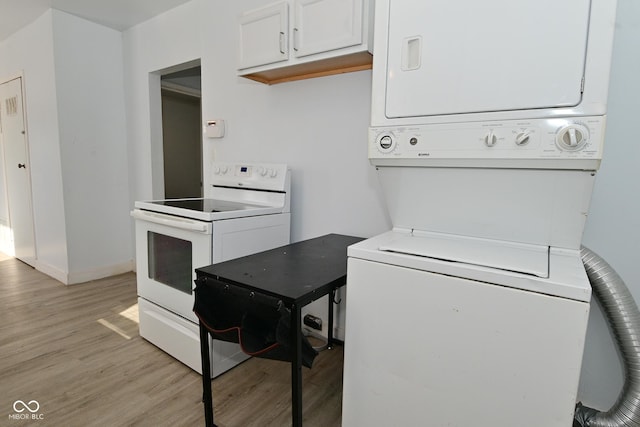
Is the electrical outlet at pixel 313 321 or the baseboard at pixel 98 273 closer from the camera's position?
the electrical outlet at pixel 313 321

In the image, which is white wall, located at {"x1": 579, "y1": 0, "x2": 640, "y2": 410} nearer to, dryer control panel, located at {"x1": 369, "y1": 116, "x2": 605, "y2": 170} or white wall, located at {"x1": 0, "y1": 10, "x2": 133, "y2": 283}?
dryer control panel, located at {"x1": 369, "y1": 116, "x2": 605, "y2": 170}

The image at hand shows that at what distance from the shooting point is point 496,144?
3.45ft

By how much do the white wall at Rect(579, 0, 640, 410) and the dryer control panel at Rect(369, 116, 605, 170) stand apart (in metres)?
0.51

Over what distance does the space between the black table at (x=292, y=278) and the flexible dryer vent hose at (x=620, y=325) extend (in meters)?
0.90

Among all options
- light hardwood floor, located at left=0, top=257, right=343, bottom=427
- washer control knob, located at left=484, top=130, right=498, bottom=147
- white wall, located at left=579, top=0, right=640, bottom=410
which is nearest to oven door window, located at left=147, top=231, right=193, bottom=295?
light hardwood floor, located at left=0, top=257, right=343, bottom=427

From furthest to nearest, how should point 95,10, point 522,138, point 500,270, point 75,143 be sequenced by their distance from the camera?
point 75,143 < point 95,10 < point 522,138 < point 500,270

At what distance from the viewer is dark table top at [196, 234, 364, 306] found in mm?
1120

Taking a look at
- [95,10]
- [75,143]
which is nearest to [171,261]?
[75,143]

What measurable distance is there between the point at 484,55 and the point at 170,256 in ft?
5.92

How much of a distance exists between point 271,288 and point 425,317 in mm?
494

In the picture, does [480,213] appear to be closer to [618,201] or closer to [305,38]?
[618,201]

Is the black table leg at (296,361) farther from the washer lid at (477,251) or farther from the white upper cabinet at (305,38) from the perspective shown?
the white upper cabinet at (305,38)

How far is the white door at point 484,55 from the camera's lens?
0.96 m

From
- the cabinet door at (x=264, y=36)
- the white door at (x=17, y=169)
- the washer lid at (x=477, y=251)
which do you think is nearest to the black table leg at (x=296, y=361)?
the washer lid at (x=477, y=251)
